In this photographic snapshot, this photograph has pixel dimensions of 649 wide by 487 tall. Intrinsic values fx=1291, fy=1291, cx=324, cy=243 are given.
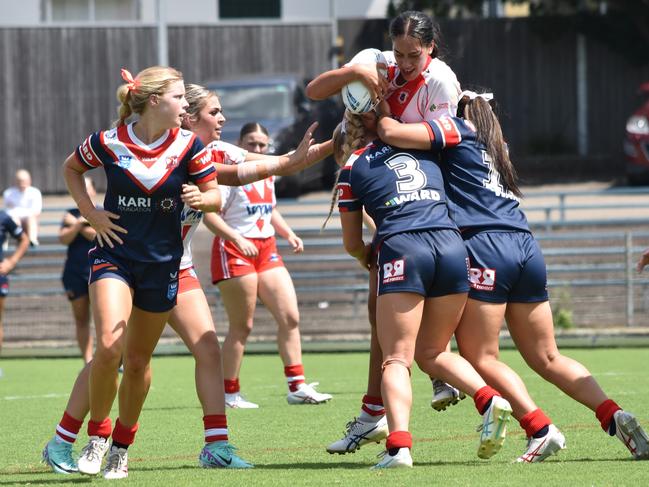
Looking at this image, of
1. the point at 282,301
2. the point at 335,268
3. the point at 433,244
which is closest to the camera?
the point at 433,244

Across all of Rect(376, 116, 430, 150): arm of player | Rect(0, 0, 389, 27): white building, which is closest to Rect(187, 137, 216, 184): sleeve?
Rect(376, 116, 430, 150): arm of player

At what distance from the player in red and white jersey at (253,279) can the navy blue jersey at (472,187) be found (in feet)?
11.4

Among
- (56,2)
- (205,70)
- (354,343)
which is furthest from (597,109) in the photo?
(354,343)

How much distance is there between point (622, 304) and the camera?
16.4m

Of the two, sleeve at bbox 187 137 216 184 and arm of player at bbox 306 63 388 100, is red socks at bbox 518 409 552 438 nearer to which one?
arm of player at bbox 306 63 388 100

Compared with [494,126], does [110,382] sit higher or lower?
lower

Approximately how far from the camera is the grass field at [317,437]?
601 centimetres

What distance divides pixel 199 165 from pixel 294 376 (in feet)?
13.0

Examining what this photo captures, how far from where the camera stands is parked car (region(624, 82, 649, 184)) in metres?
22.1

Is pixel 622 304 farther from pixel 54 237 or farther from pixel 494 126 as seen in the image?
pixel 494 126

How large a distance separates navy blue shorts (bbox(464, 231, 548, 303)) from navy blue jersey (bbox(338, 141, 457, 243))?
0.70ft

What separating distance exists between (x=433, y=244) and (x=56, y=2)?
76.5 feet

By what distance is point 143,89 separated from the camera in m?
6.39

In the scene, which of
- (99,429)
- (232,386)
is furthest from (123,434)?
(232,386)
